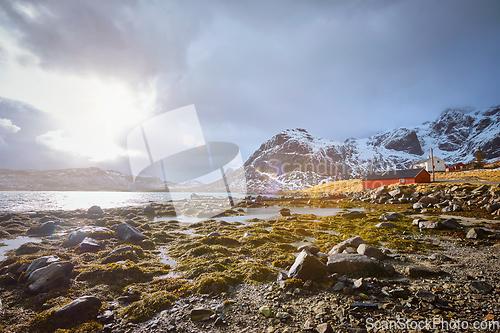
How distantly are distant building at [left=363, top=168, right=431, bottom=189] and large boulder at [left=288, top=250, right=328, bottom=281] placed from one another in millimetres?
63050

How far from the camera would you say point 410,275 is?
7559 mm

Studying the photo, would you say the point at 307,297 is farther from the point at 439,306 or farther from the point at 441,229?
the point at 441,229

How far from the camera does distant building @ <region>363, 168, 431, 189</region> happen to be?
55.0 meters

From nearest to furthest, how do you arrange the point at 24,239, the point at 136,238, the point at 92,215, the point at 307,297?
the point at 307,297, the point at 136,238, the point at 24,239, the point at 92,215

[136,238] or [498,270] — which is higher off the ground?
[136,238]

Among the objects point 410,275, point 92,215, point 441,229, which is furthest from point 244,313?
point 92,215

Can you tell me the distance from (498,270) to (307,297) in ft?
25.7

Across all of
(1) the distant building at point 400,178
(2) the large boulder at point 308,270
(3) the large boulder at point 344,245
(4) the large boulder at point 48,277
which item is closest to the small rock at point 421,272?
(2) the large boulder at point 308,270

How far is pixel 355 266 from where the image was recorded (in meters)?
7.88

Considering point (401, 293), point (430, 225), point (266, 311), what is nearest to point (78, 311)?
point (266, 311)

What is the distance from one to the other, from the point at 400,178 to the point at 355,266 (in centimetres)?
6602

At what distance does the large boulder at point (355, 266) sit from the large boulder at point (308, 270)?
46 centimetres

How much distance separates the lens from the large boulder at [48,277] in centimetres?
768

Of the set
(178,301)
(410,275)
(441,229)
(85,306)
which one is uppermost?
(85,306)
